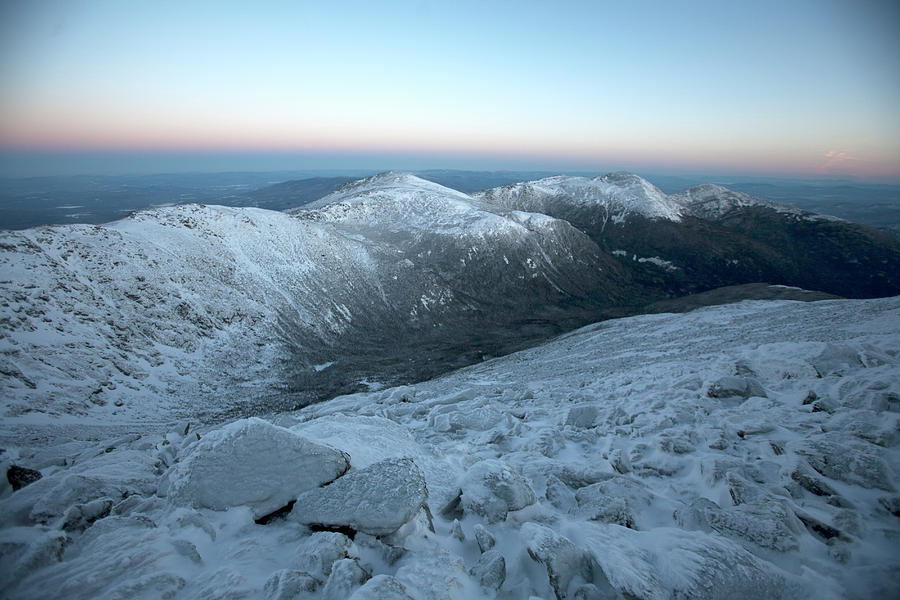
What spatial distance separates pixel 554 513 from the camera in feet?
25.0

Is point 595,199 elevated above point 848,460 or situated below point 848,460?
above

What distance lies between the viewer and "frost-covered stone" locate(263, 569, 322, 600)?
492 cm

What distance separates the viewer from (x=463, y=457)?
1092 cm

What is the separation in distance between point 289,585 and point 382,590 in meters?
1.32

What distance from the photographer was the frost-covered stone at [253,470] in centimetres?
712

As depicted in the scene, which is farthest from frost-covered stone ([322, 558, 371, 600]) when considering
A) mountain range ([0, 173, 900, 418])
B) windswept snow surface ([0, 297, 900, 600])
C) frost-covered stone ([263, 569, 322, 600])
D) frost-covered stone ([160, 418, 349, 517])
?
mountain range ([0, 173, 900, 418])

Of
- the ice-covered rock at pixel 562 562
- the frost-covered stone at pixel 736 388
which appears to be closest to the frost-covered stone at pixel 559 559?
the ice-covered rock at pixel 562 562

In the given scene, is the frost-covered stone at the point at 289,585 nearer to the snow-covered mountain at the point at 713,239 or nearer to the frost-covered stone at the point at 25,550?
the frost-covered stone at the point at 25,550

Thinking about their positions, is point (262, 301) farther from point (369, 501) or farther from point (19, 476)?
point (369, 501)

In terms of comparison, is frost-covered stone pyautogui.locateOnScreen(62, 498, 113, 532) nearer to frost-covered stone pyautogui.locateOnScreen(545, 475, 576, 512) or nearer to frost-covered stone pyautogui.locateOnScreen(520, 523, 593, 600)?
frost-covered stone pyautogui.locateOnScreen(520, 523, 593, 600)

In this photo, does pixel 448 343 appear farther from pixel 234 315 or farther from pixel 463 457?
pixel 463 457

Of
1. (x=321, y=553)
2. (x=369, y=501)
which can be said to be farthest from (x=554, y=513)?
(x=321, y=553)

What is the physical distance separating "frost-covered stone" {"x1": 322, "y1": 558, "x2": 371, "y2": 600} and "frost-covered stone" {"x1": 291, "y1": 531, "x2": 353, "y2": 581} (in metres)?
0.28

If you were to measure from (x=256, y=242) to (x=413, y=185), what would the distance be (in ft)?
198
